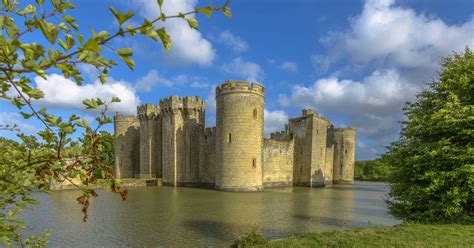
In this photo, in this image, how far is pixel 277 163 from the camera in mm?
34469

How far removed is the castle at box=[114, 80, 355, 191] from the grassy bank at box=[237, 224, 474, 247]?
1831 centimetres

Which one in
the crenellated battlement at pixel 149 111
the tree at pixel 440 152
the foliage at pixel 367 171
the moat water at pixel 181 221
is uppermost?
the crenellated battlement at pixel 149 111

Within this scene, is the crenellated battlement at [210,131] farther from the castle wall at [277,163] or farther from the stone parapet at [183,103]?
the castle wall at [277,163]

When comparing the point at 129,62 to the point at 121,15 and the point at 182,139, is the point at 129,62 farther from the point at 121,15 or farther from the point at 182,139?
the point at 182,139

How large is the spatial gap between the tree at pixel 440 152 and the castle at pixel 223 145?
16952 mm

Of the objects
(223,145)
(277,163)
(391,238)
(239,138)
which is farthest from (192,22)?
(277,163)

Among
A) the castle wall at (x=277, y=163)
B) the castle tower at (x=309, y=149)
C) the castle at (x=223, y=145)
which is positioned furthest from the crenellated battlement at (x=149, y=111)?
the castle tower at (x=309, y=149)

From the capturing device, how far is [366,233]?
8.89m

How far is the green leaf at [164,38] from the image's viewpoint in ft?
4.99

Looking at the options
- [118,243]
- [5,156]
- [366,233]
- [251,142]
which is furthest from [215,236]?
[251,142]

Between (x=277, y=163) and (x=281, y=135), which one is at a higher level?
(x=281, y=135)

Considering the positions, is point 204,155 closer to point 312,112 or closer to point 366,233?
point 312,112

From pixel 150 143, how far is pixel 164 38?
36.1 m

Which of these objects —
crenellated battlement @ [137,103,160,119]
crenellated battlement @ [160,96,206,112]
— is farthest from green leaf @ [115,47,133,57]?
crenellated battlement @ [137,103,160,119]
